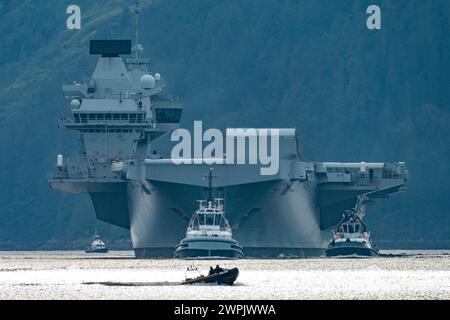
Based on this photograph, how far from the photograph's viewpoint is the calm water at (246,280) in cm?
7894

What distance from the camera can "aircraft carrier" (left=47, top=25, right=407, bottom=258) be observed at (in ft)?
410

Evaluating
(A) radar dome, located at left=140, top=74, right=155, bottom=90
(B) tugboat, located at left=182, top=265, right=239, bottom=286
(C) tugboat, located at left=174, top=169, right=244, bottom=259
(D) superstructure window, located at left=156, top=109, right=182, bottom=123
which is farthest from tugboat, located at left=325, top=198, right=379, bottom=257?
(B) tugboat, located at left=182, top=265, right=239, bottom=286

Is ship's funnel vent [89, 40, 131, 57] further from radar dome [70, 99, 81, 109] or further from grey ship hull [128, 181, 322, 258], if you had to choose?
grey ship hull [128, 181, 322, 258]

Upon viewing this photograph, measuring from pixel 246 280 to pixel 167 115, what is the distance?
5419cm

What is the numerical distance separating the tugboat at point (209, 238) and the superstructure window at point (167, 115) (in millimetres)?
20427

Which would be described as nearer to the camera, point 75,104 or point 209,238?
point 209,238

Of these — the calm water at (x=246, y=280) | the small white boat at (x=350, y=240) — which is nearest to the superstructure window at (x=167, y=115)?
the small white boat at (x=350, y=240)

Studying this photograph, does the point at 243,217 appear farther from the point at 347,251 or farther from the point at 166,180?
the point at 347,251

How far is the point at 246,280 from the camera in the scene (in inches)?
3543

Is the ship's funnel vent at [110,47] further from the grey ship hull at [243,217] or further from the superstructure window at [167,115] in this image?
the grey ship hull at [243,217]

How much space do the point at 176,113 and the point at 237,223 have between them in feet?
58.9

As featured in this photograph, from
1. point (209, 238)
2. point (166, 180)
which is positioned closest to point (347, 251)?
point (209, 238)
